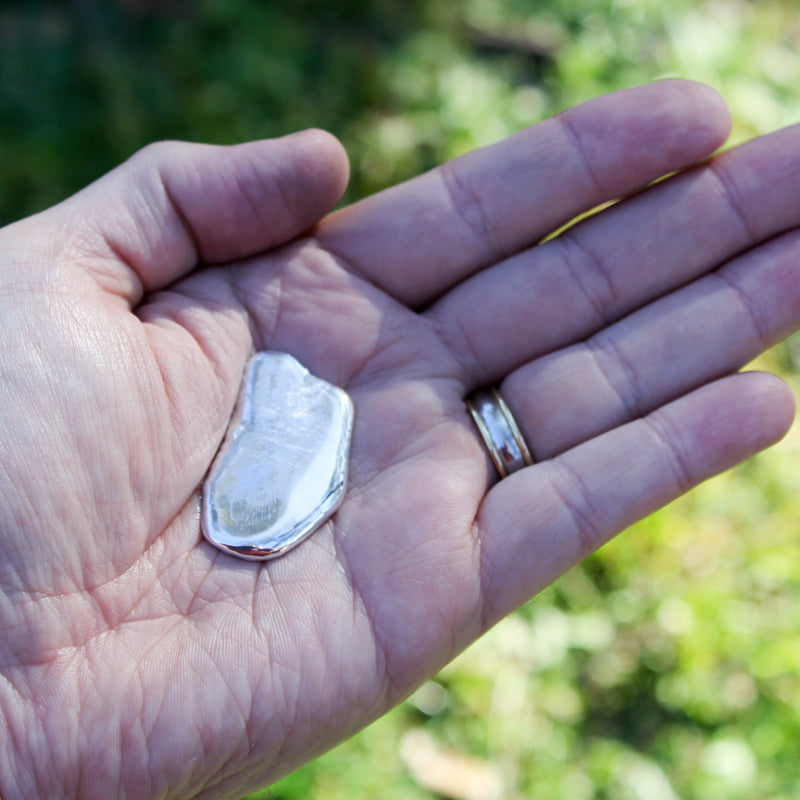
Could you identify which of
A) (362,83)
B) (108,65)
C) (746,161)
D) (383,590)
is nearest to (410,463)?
(383,590)

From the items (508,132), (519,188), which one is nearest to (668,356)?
(519,188)

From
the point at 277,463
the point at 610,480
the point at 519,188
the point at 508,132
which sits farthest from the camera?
the point at 508,132

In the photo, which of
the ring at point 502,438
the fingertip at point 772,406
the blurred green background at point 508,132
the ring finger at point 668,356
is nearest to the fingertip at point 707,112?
the ring finger at point 668,356

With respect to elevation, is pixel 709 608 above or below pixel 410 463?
below

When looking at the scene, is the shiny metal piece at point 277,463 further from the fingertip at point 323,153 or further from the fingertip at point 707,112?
the fingertip at point 707,112

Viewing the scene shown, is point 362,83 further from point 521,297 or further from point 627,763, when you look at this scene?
point 627,763

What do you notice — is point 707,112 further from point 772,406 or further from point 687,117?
point 772,406
